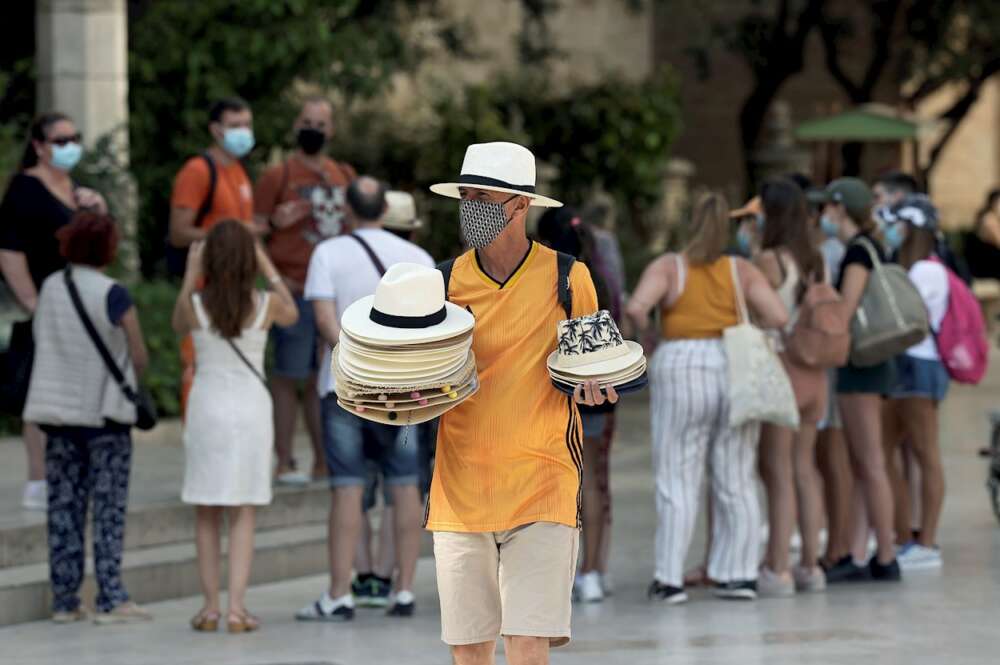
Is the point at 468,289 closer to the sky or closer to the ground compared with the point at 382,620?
closer to the sky

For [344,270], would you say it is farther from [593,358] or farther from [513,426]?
[593,358]

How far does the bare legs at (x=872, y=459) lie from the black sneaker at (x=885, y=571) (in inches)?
1.6

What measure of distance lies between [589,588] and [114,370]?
95.5 inches

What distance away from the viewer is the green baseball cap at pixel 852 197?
9.66 m

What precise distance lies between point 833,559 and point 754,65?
22140 millimetres

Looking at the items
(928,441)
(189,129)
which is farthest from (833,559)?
(189,129)

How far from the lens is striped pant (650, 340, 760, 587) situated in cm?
898

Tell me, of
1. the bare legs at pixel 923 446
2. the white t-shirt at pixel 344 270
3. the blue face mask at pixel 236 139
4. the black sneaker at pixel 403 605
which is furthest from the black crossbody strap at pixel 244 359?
the bare legs at pixel 923 446

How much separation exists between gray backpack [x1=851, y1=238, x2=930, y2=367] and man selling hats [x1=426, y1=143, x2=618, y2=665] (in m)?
3.95

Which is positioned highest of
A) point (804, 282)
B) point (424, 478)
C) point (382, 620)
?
point (804, 282)

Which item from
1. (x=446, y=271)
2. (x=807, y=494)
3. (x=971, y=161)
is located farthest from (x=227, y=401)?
(x=971, y=161)

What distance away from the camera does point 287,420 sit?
10.6 metres

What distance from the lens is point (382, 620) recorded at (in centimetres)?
884

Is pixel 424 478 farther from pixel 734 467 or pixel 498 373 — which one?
pixel 498 373
